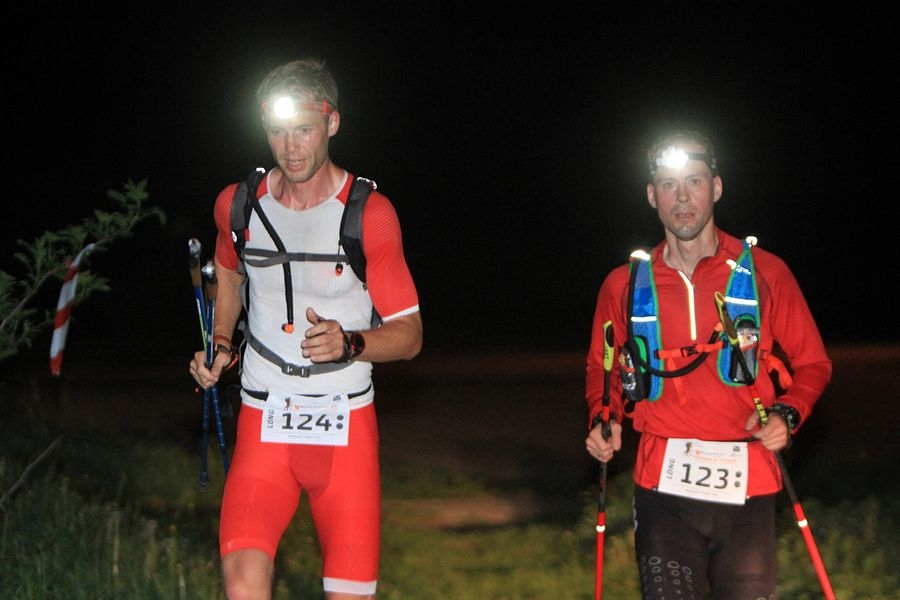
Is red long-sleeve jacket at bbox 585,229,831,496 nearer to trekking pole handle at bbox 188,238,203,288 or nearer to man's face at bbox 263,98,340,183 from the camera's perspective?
man's face at bbox 263,98,340,183

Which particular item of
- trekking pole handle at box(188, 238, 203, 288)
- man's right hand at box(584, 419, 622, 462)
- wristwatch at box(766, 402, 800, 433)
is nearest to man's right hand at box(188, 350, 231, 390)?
trekking pole handle at box(188, 238, 203, 288)

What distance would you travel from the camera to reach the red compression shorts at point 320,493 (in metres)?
4.54

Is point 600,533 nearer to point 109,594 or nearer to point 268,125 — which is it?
point 268,125

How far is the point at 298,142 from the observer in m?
4.68

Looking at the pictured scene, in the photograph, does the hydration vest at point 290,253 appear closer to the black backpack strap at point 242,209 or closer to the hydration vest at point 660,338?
the black backpack strap at point 242,209

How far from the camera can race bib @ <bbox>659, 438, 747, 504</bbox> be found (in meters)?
4.54

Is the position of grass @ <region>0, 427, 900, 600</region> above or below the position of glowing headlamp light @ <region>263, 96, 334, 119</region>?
below

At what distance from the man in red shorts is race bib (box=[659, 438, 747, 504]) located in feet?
3.07

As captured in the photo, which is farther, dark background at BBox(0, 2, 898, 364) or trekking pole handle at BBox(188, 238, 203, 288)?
dark background at BBox(0, 2, 898, 364)

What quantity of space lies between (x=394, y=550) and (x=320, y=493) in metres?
3.22

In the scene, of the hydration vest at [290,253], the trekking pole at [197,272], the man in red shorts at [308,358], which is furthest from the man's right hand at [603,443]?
the trekking pole at [197,272]

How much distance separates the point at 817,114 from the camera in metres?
37.4

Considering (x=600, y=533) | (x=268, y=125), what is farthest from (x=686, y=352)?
(x=268, y=125)

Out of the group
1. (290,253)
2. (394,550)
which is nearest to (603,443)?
(290,253)
